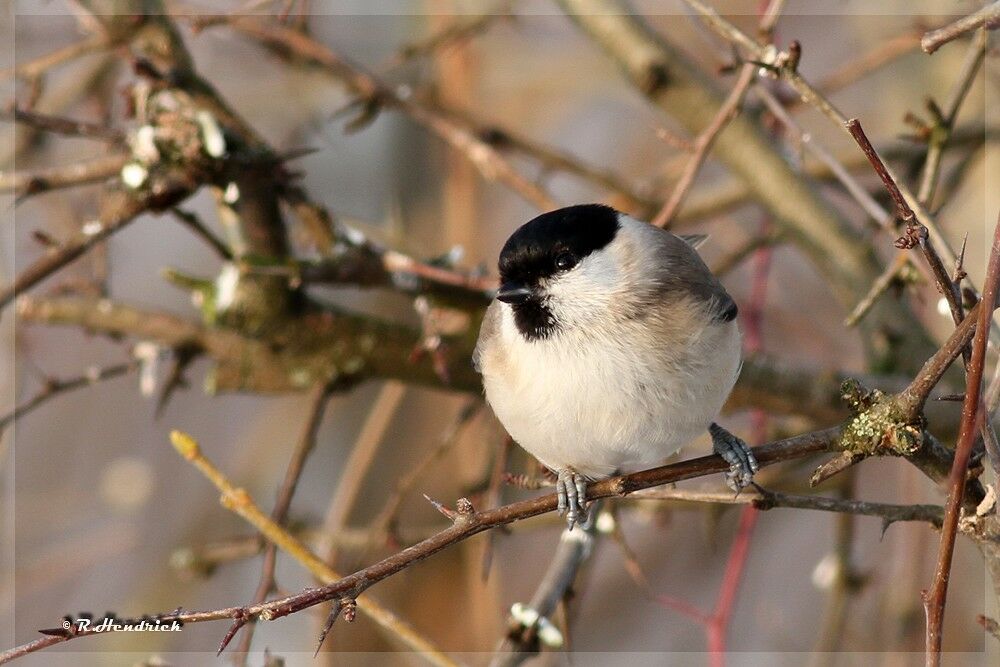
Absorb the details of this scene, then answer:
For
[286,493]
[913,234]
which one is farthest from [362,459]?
[913,234]

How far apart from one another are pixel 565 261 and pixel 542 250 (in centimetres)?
5

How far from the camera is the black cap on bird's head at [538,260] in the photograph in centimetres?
159

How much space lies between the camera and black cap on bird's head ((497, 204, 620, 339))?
1586mm

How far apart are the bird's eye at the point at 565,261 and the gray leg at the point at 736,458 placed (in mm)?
388

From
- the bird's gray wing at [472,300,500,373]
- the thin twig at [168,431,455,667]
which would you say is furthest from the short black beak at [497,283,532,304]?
the thin twig at [168,431,455,667]

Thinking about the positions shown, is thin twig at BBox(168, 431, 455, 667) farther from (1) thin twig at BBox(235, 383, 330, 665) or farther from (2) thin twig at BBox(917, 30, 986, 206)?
(2) thin twig at BBox(917, 30, 986, 206)

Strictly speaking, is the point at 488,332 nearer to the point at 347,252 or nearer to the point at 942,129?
the point at 347,252

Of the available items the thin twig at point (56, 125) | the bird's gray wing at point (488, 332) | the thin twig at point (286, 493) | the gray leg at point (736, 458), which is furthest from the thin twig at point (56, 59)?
the gray leg at point (736, 458)

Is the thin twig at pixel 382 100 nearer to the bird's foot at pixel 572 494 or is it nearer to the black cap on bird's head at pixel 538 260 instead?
the black cap on bird's head at pixel 538 260

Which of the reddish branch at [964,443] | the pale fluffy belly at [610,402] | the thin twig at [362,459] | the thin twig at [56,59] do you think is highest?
the thin twig at [56,59]

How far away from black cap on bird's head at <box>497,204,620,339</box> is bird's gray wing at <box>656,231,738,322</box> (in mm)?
140

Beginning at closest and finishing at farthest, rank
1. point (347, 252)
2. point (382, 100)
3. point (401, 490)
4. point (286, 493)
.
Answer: point (286, 493)
point (347, 252)
point (401, 490)
point (382, 100)

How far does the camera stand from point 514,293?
62.5 inches

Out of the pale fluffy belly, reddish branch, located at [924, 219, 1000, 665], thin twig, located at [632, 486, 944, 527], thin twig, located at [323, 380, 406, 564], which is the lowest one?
reddish branch, located at [924, 219, 1000, 665]
